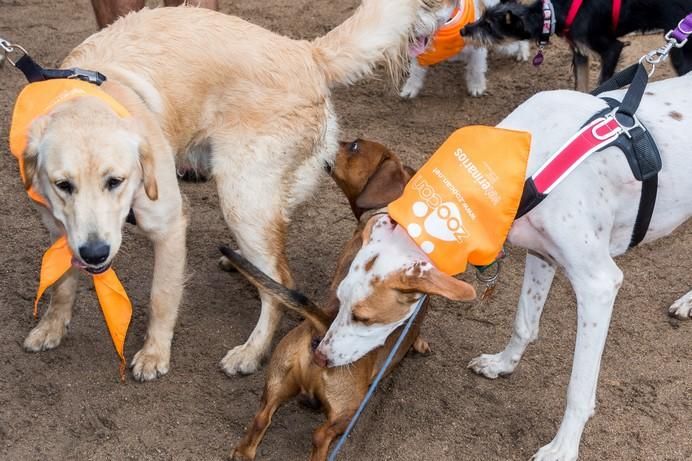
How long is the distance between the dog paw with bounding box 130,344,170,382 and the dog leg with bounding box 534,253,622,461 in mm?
1806

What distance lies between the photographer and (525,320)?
3863 mm

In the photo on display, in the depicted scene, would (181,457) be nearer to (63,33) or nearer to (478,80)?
(478,80)

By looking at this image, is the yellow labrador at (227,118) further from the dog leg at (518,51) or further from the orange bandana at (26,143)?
the dog leg at (518,51)

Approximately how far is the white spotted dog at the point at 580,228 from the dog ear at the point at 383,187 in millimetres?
808

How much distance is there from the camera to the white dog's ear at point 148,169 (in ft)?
11.4

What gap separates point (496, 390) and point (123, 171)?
1.98 m

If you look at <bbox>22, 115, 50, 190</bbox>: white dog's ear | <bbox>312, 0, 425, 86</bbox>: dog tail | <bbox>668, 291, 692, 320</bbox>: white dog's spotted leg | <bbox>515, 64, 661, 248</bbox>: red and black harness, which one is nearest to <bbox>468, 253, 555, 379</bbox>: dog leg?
<bbox>515, 64, 661, 248</bbox>: red and black harness

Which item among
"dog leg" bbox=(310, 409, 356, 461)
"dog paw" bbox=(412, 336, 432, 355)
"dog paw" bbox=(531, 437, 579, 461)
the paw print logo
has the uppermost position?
the paw print logo

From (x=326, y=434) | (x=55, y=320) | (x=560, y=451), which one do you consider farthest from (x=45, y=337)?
(x=560, y=451)

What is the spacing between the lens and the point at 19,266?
4.70m

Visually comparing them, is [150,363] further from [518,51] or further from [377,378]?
[518,51]

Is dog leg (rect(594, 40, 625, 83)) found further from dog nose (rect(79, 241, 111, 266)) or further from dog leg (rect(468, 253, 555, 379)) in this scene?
dog nose (rect(79, 241, 111, 266))

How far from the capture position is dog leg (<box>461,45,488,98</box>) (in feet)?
21.2

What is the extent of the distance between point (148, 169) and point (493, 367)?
72.5 inches
